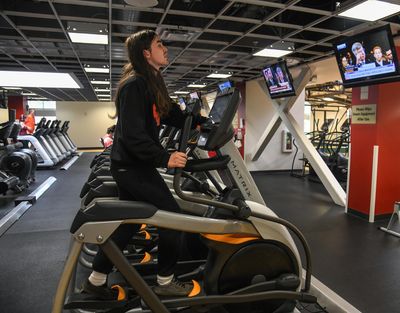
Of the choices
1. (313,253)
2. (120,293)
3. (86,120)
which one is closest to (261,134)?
(313,253)

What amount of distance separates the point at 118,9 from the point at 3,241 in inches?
118

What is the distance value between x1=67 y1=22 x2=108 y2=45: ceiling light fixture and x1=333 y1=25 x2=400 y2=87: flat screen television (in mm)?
3273

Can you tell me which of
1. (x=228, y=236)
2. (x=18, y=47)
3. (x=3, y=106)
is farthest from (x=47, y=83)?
(x=228, y=236)

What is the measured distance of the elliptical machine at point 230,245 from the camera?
163 cm

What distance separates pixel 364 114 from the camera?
4.53 m

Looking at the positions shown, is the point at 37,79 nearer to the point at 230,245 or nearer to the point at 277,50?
the point at 277,50

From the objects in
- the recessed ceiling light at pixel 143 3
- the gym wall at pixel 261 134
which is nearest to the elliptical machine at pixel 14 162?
the recessed ceiling light at pixel 143 3

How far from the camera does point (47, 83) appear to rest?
9.70 metres

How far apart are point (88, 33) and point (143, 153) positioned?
3.64 meters

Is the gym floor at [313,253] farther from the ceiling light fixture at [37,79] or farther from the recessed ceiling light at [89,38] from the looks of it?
the ceiling light fixture at [37,79]

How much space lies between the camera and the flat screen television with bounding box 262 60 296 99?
236 inches

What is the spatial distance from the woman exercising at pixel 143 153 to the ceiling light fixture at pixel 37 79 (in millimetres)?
7555

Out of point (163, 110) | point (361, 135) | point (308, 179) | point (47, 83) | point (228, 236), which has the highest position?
point (47, 83)

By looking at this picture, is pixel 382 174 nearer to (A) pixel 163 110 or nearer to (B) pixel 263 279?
(B) pixel 263 279
